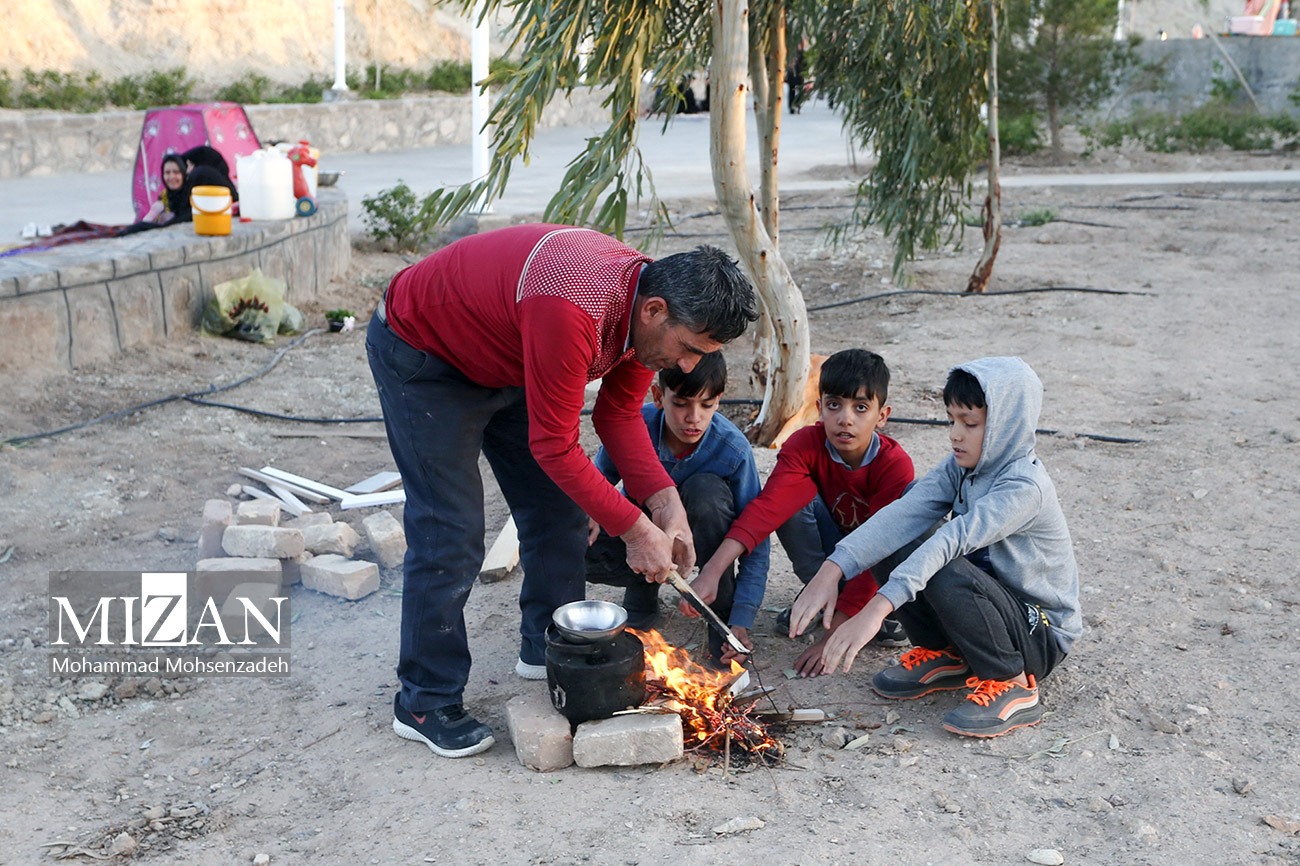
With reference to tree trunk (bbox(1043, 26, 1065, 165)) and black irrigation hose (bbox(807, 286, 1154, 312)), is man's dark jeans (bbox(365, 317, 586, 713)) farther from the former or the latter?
tree trunk (bbox(1043, 26, 1065, 165))

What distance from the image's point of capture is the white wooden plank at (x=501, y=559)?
14.1 feet

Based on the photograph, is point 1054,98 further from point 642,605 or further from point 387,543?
point 642,605

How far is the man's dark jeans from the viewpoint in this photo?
302 centimetres

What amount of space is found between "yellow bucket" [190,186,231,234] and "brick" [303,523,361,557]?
380 centimetres

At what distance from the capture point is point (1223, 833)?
8.91 feet

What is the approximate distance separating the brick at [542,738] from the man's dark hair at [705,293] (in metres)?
1.09

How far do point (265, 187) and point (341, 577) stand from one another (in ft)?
16.9

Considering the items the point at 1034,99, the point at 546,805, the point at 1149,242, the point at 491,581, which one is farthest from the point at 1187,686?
the point at 1034,99

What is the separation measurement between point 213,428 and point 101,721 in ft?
8.94

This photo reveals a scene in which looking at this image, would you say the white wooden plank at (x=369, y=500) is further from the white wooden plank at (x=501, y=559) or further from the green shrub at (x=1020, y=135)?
the green shrub at (x=1020, y=135)

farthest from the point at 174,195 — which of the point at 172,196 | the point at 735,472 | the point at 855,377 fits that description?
the point at 855,377

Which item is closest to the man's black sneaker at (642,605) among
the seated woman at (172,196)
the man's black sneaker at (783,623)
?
the man's black sneaker at (783,623)

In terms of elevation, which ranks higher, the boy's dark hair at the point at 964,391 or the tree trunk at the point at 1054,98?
the tree trunk at the point at 1054,98

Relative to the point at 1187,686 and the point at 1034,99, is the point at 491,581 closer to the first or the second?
the point at 1187,686
